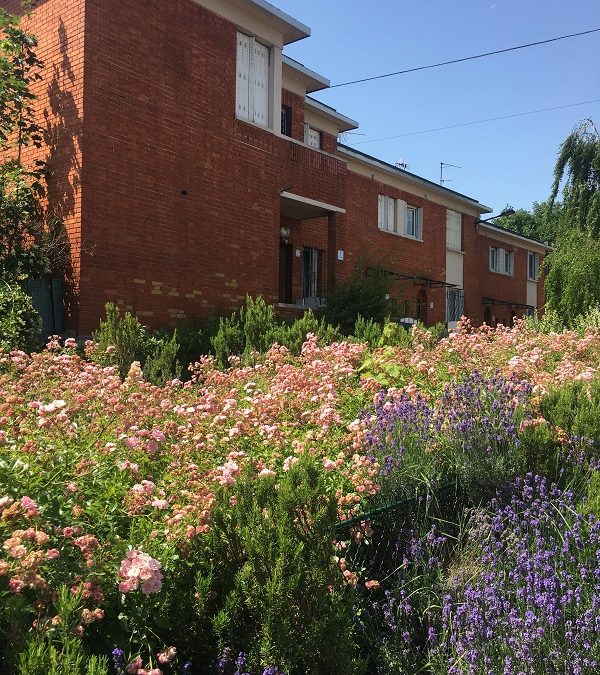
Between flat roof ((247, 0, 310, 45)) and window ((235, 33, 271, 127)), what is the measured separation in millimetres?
601

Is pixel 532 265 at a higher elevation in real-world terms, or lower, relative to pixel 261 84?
lower

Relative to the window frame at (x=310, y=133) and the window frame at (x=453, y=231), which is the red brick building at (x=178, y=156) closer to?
the window frame at (x=310, y=133)

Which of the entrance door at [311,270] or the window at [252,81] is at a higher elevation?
the window at [252,81]

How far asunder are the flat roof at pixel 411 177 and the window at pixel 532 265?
7.40 meters

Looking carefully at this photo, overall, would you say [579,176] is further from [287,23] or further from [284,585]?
[284,585]

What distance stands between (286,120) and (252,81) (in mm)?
3366

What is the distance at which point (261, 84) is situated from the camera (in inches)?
540

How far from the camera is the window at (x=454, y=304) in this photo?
26375mm

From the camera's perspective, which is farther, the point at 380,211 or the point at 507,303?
the point at 507,303

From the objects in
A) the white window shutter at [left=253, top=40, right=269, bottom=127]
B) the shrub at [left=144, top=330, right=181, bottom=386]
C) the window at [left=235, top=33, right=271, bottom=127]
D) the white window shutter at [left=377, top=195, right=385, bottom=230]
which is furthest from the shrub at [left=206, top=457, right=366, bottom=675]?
the white window shutter at [left=377, top=195, right=385, bottom=230]

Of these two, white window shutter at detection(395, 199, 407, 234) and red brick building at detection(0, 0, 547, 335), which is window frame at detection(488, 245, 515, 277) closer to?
white window shutter at detection(395, 199, 407, 234)

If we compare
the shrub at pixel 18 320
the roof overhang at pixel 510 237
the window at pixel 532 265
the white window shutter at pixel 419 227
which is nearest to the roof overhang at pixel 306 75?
the white window shutter at pixel 419 227

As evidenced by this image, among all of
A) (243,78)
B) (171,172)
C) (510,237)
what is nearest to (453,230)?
(510,237)

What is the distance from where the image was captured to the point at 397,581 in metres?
3.08
